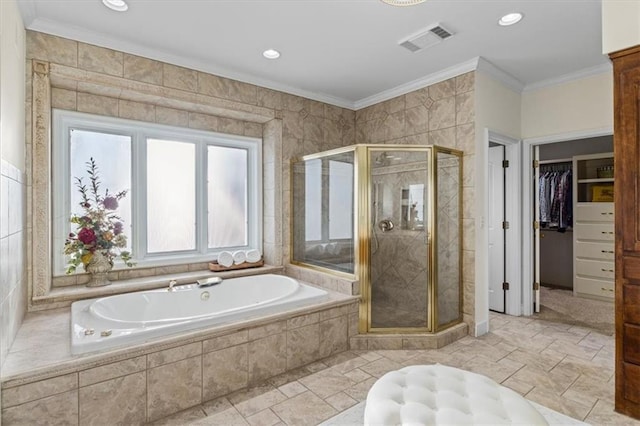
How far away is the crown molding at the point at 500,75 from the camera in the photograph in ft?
10.6

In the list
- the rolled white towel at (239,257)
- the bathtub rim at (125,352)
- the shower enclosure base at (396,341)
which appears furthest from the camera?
the rolled white towel at (239,257)

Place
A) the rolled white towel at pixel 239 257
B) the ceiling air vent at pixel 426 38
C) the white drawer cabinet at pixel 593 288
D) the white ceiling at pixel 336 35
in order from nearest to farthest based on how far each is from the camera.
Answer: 1. the white ceiling at pixel 336 35
2. the ceiling air vent at pixel 426 38
3. the rolled white towel at pixel 239 257
4. the white drawer cabinet at pixel 593 288

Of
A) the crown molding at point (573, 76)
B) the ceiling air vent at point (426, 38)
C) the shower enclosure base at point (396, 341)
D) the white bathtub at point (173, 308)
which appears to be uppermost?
the ceiling air vent at point (426, 38)

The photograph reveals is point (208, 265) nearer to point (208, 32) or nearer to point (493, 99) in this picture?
point (208, 32)

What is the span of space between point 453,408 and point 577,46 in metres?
3.11

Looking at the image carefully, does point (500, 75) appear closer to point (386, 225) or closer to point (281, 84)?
point (386, 225)

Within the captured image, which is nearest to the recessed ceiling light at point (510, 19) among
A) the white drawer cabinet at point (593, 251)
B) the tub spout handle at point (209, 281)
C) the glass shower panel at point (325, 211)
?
the glass shower panel at point (325, 211)

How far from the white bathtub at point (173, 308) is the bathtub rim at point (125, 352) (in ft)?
0.15

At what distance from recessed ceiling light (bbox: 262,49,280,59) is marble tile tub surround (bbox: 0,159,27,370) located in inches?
79.1

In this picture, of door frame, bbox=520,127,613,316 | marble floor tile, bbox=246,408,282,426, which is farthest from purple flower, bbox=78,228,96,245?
door frame, bbox=520,127,613,316

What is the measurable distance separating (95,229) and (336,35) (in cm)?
252

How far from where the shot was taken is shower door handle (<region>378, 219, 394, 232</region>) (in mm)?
3307

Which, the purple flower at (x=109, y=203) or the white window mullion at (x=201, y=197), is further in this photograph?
the white window mullion at (x=201, y=197)

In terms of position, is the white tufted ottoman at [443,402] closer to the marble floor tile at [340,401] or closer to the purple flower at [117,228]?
the marble floor tile at [340,401]
